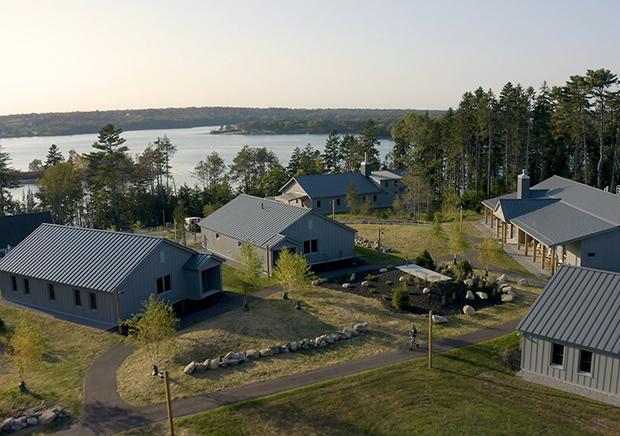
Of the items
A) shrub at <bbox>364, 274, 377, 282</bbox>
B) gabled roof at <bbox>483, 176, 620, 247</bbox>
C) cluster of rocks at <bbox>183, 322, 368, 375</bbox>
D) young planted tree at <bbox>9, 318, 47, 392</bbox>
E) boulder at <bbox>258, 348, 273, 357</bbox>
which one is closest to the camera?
young planted tree at <bbox>9, 318, 47, 392</bbox>

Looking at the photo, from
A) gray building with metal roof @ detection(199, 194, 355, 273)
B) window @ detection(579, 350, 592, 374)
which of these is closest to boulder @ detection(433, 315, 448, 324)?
window @ detection(579, 350, 592, 374)

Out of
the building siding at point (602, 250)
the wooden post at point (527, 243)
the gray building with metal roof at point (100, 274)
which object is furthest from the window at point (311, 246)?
the building siding at point (602, 250)

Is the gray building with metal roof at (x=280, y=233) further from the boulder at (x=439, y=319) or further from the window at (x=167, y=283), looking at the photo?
the boulder at (x=439, y=319)

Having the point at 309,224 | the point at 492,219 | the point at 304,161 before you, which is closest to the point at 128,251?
the point at 309,224

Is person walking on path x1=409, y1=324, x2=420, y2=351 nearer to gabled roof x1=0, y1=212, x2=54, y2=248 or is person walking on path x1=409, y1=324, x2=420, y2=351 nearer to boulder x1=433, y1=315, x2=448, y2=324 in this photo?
boulder x1=433, y1=315, x2=448, y2=324

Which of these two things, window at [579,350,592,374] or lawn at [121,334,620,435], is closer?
lawn at [121,334,620,435]
